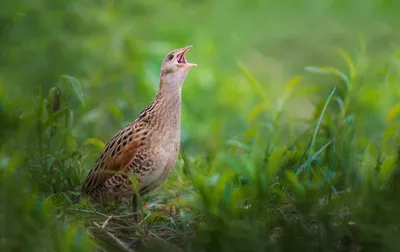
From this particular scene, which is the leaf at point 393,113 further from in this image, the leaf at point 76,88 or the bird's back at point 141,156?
the leaf at point 76,88

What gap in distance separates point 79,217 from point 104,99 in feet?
10.5

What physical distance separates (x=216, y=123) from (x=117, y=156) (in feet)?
8.18

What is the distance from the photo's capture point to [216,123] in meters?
8.43

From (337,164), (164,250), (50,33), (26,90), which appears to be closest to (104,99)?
(26,90)

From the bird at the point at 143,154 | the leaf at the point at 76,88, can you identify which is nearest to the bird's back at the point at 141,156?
the bird at the point at 143,154

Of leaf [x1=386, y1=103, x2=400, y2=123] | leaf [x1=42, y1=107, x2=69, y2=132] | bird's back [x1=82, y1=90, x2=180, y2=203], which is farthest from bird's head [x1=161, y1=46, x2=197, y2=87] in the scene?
leaf [x1=386, y1=103, x2=400, y2=123]

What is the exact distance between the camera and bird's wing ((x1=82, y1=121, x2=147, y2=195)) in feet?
19.6

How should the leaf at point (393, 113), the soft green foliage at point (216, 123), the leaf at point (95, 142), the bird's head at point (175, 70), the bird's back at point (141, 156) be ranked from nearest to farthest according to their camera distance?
the soft green foliage at point (216, 123)
the bird's back at point (141, 156)
the bird's head at point (175, 70)
the leaf at point (95, 142)
the leaf at point (393, 113)

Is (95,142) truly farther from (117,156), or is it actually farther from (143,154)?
(143,154)

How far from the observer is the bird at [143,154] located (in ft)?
19.4

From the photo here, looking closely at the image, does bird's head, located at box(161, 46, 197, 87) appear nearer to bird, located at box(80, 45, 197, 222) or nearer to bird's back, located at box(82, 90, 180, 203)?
bird, located at box(80, 45, 197, 222)

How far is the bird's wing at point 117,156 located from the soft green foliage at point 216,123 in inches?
7.4

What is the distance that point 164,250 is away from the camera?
5.02 meters

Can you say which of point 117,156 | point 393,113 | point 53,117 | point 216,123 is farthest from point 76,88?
point 216,123
